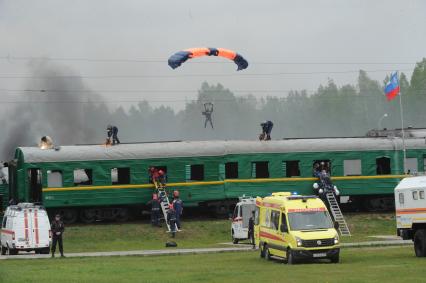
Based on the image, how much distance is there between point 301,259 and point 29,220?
16267 mm

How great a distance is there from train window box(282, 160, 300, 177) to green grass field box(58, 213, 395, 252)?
14.5 ft

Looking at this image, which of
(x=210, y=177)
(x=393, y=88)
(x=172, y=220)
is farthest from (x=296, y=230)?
(x=393, y=88)

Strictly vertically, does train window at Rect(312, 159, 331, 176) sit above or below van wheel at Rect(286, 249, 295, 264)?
above

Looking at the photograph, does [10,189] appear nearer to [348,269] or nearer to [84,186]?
[84,186]

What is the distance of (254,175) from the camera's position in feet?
186

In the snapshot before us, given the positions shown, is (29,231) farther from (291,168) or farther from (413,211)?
(291,168)

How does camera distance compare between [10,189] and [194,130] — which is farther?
[194,130]

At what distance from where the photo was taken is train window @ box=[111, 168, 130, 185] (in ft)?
180

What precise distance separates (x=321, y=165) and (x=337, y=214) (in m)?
4.01

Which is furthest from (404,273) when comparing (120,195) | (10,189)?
(10,189)

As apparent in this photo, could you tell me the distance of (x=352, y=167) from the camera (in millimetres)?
57906

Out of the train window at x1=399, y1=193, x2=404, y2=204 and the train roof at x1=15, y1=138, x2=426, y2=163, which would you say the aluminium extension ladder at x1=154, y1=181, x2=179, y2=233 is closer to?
the train roof at x1=15, y1=138, x2=426, y2=163

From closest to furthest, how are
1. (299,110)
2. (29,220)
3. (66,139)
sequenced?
(29,220) < (66,139) < (299,110)

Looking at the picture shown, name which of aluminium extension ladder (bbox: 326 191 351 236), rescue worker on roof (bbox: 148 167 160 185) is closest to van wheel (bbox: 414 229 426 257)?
aluminium extension ladder (bbox: 326 191 351 236)
